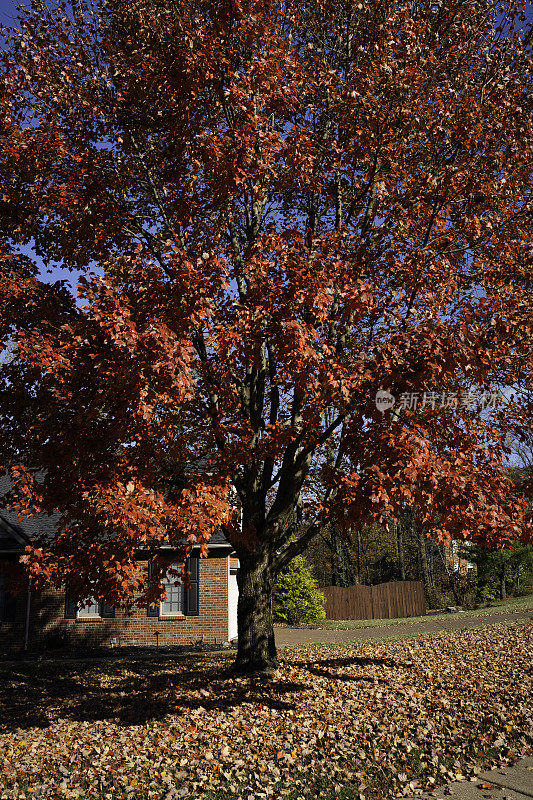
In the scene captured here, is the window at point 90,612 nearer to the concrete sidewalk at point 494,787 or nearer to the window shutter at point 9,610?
the window shutter at point 9,610

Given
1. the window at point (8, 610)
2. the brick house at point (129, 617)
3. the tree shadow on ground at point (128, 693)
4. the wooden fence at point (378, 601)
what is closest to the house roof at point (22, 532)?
the brick house at point (129, 617)

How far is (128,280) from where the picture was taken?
734cm

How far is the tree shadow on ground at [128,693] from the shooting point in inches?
325

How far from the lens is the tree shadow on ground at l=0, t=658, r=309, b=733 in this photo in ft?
27.1

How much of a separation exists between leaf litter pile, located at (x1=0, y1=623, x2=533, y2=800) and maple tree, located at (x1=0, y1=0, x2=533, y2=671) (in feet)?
5.49

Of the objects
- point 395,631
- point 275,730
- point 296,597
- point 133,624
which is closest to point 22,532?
point 133,624

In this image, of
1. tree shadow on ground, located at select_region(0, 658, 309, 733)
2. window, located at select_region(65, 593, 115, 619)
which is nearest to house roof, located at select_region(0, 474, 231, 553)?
window, located at select_region(65, 593, 115, 619)

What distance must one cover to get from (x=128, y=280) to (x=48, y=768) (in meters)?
5.70

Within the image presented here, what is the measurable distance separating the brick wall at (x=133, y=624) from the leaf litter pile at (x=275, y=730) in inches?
263

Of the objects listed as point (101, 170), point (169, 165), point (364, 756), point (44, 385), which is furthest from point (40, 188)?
point (364, 756)

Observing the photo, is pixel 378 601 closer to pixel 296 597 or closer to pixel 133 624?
pixel 296 597

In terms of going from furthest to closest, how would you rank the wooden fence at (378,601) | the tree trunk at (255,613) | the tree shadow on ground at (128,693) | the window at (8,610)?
the wooden fence at (378,601), the window at (8,610), the tree trunk at (255,613), the tree shadow on ground at (128,693)

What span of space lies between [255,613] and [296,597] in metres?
17.5

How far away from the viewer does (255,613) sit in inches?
390
